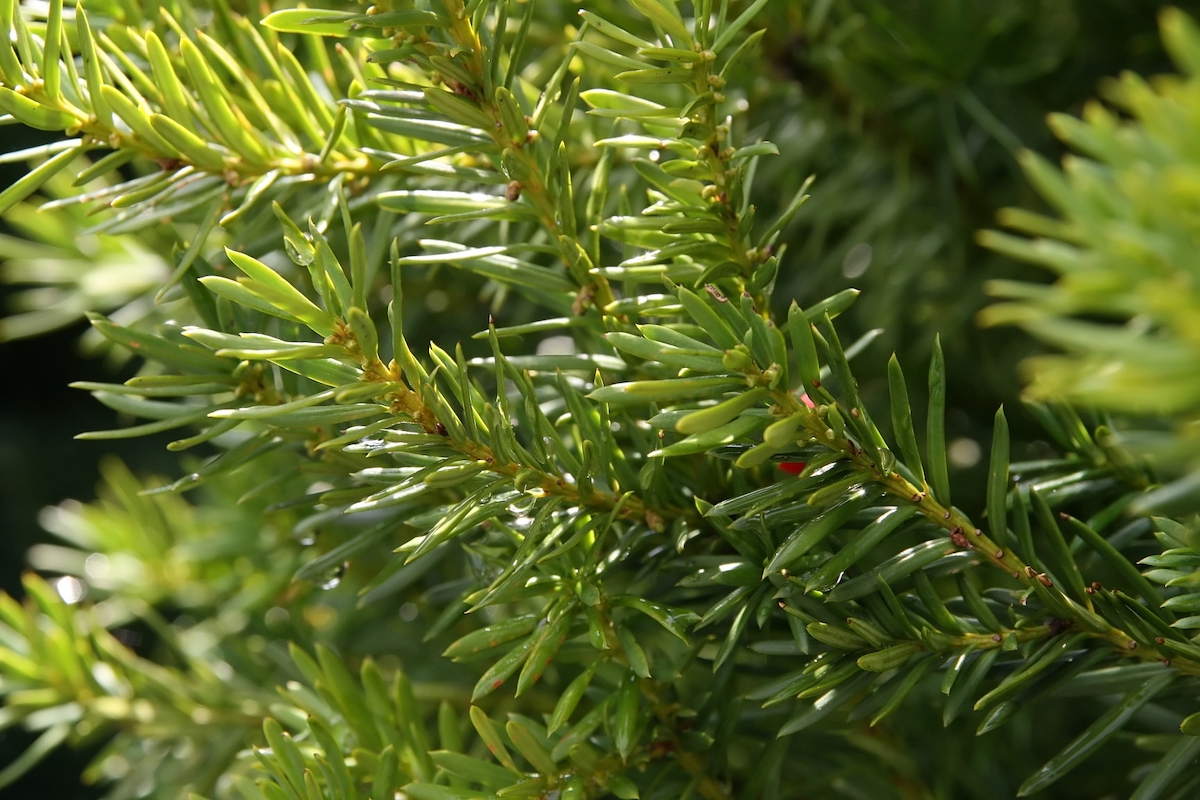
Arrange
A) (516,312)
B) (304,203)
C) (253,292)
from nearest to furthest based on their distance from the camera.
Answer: (253,292)
(304,203)
(516,312)

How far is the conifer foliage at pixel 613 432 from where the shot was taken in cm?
26

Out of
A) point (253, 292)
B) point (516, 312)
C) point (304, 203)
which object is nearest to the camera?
point (253, 292)

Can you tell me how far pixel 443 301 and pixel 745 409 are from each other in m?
0.31

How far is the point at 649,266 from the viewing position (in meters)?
0.31

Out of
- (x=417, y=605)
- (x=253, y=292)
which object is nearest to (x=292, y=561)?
(x=417, y=605)

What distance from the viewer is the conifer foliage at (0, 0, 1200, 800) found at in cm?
26

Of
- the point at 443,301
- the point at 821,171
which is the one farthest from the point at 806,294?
the point at 443,301

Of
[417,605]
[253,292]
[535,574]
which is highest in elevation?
→ [253,292]

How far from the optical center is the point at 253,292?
242 mm

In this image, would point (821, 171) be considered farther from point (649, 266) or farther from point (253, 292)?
point (253, 292)

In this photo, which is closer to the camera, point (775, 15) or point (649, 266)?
point (649, 266)

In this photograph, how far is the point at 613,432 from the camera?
1.14 ft

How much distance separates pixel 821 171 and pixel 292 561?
344mm

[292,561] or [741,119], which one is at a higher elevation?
[741,119]
